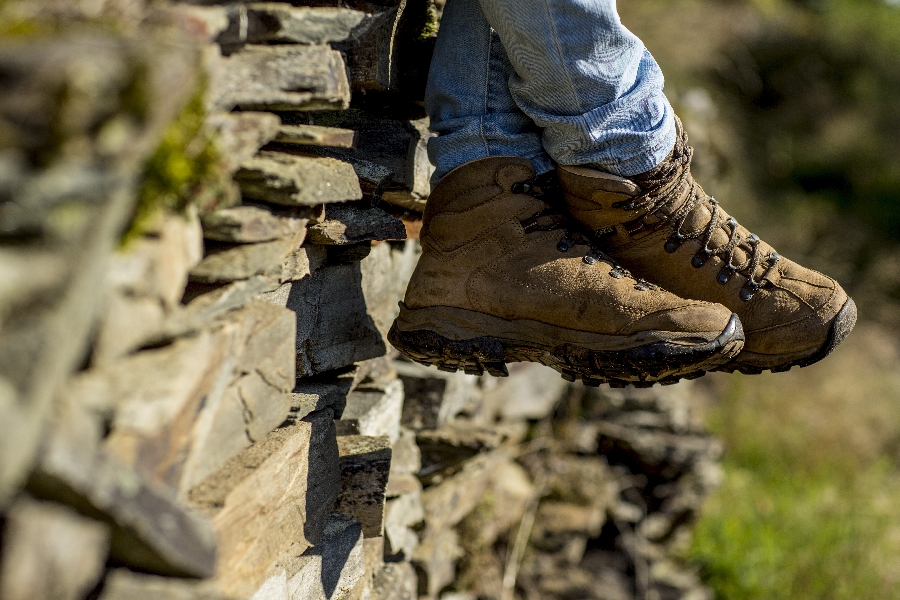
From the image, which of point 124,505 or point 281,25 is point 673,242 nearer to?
point 281,25

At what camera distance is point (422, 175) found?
7.22ft

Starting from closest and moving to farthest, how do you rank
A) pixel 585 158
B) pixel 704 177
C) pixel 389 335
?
pixel 585 158, pixel 389 335, pixel 704 177

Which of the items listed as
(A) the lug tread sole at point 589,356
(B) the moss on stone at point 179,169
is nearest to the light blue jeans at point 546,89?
(A) the lug tread sole at point 589,356

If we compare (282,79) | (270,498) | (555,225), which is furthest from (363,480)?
(282,79)

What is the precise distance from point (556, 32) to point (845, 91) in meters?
12.7

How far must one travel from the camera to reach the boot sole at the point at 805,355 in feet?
6.15

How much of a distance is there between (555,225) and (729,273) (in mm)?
431

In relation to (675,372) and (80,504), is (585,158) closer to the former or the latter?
(675,372)

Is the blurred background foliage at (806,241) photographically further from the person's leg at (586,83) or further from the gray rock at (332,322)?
the person's leg at (586,83)

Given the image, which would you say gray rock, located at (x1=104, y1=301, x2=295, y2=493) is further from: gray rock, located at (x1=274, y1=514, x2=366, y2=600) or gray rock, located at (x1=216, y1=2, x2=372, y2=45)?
gray rock, located at (x1=216, y1=2, x2=372, y2=45)

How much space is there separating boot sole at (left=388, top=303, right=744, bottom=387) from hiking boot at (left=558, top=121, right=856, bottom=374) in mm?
159

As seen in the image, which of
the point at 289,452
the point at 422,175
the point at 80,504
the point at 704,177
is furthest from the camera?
the point at 704,177

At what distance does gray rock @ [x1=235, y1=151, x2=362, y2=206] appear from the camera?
1410 mm

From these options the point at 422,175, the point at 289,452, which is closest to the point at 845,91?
the point at 422,175
